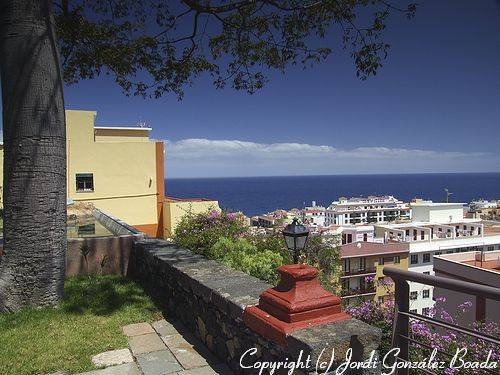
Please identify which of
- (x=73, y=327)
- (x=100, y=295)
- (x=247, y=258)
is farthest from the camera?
(x=247, y=258)

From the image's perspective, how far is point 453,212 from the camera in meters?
52.8

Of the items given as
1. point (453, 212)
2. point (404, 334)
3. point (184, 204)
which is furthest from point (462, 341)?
point (453, 212)

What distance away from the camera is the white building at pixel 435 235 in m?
35.0

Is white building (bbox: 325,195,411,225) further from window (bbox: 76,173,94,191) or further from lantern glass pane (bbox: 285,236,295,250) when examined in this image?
lantern glass pane (bbox: 285,236,295,250)

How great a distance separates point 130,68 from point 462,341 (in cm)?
639

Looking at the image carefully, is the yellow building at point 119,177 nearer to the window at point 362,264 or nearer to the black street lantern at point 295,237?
the black street lantern at point 295,237

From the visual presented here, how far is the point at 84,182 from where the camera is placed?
63.0ft

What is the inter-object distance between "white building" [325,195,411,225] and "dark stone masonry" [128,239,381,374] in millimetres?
74949

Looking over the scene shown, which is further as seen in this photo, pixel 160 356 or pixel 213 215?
pixel 213 215

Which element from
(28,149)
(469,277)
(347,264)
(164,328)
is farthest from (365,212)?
(28,149)

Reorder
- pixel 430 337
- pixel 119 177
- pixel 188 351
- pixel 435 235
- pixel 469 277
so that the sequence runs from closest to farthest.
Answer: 1. pixel 430 337
2. pixel 188 351
3. pixel 469 277
4. pixel 119 177
5. pixel 435 235

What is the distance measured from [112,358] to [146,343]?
1.33 feet

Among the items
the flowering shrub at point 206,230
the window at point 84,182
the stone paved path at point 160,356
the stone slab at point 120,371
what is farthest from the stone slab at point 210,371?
the window at point 84,182

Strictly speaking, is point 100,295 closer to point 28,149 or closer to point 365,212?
point 28,149
